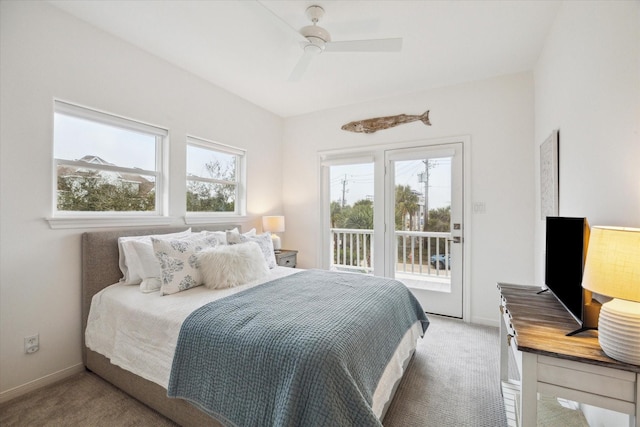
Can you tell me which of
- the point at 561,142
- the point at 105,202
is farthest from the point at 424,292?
the point at 105,202

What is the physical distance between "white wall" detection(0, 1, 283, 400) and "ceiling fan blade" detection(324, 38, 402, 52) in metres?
1.80

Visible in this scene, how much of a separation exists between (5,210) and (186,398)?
5.64 feet

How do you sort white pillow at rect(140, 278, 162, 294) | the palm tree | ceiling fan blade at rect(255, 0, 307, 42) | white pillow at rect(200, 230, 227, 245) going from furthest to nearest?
the palm tree → white pillow at rect(200, 230, 227, 245) → white pillow at rect(140, 278, 162, 294) → ceiling fan blade at rect(255, 0, 307, 42)

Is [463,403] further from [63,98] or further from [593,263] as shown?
[63,98]

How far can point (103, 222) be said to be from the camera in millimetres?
2369

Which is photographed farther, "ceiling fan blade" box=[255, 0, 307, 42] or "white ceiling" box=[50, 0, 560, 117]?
"white ceiling" box=[50, 0, 560, 117]

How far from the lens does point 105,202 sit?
8.10ft

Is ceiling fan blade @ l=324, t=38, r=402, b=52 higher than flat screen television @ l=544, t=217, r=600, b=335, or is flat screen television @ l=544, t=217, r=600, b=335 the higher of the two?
ceiling fan blade @ l=324, t=38, r=402, b=52

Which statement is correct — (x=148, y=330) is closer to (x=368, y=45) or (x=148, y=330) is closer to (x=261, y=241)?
(x=261, y=241)

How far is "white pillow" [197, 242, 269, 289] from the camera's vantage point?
2176mm

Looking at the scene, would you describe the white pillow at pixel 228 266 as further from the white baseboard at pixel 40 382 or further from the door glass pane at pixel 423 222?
the door glass pane at pixel 423 222

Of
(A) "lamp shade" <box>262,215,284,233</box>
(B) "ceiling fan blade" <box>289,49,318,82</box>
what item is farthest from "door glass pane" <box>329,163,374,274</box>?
(B) "ceiling fan blade" <box>289,49,318,82</box>

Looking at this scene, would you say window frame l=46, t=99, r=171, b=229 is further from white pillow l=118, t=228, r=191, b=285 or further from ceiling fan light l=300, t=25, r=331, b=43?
ceiling fan light l=300, t=25, r=331, b=43

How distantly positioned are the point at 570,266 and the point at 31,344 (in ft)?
10.9
